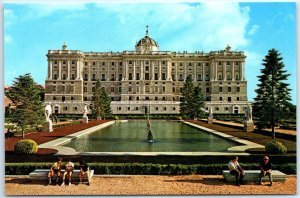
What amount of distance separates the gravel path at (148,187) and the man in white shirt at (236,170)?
0.22 metres

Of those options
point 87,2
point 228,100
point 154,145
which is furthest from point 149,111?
point 87,2

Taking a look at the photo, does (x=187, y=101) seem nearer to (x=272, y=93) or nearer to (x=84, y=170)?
(x=272, y=93)

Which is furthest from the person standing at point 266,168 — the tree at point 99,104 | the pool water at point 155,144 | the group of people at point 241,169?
the tree at point 99,104

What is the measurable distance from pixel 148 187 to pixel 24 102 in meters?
8.89

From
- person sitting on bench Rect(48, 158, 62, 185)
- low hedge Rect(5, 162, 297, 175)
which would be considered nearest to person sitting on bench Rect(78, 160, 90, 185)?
low hedge Rect(5, 162, 297, 175)

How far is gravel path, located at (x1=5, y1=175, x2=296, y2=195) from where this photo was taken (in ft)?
40.0

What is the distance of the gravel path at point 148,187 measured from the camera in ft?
40.0

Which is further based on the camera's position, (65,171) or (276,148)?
(276,148)

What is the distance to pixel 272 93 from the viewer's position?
19172 millimetres

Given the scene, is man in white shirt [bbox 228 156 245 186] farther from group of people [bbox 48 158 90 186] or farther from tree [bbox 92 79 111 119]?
tree [bbox 92 79 111 119]

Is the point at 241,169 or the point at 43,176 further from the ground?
the point at 241,169

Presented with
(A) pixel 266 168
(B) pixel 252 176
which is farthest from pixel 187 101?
(A) pixel 266 168

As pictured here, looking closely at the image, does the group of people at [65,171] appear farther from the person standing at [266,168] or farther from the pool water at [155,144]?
the person standing at [266,168]

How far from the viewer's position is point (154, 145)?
18.0m
